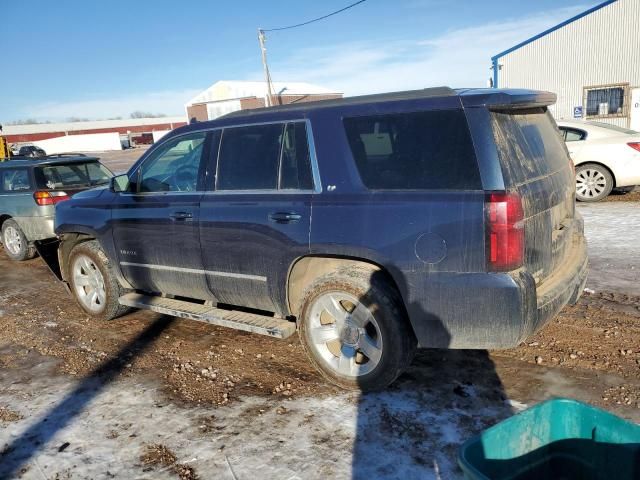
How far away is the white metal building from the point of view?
17.0 meters

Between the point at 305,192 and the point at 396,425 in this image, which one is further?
the point at 305,192

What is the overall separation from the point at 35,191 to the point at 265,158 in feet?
18.5

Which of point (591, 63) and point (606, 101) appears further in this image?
point (606, 101)

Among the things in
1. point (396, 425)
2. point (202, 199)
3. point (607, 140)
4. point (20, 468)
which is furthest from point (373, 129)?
point (607, 140)

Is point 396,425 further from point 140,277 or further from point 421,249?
point 140,277

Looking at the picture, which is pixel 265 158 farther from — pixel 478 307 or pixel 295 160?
pixel 478 307

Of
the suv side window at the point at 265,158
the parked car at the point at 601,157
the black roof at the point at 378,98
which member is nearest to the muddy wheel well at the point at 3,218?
the suv side window at the point at 265,158

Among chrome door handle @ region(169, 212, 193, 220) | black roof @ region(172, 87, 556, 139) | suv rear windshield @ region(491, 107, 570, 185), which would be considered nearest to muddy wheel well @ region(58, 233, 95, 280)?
chrome door handle @ region(169, 212, 193, 220)

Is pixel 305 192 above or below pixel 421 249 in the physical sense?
above

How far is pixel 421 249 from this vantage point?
10.3ft

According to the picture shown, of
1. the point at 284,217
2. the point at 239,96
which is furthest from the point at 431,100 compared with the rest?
the point at 239,96

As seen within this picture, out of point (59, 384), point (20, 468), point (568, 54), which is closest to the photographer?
point (20, 468)

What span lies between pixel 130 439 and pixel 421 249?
7.09 ft

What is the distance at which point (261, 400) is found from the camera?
3.62 m
